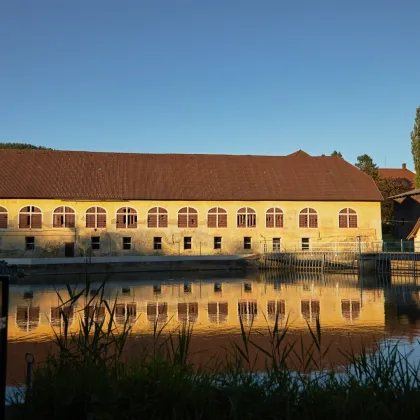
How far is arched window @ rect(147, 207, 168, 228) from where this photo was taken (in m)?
38.1

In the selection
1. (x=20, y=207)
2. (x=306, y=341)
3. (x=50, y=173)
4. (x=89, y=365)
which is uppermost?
(x=50, y=173)

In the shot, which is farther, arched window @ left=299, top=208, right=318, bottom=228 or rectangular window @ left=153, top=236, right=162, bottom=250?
arched window @ left=299, top=208, right=318, bottom=228

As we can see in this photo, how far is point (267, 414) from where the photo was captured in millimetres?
4465

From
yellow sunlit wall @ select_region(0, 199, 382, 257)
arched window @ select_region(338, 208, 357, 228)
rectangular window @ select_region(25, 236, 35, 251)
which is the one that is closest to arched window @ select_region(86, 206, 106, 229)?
yellow sunlit wall @ select_region(0, 199, 382, 257)

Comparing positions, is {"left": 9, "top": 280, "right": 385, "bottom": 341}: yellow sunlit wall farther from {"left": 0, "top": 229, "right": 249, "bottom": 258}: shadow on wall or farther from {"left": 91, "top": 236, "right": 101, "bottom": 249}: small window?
{"left": 91, "top": 236, "right": 101, "bottom": 249}: small window

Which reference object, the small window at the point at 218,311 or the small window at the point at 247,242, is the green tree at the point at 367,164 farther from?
the small window at the point at 218,311

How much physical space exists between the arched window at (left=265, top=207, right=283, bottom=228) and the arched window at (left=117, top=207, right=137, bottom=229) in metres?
10.1

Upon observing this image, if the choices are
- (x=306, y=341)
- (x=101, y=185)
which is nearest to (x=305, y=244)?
(x=101, y=185)

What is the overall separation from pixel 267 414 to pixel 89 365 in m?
1.92

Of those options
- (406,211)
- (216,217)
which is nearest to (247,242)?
(216,217)

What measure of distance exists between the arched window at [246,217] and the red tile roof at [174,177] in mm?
1015

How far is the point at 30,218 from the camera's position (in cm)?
3656

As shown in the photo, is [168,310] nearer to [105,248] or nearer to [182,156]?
[105,248]

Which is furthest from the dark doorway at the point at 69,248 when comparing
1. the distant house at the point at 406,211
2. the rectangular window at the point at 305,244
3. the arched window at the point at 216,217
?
the distant house at the point at 406,211
